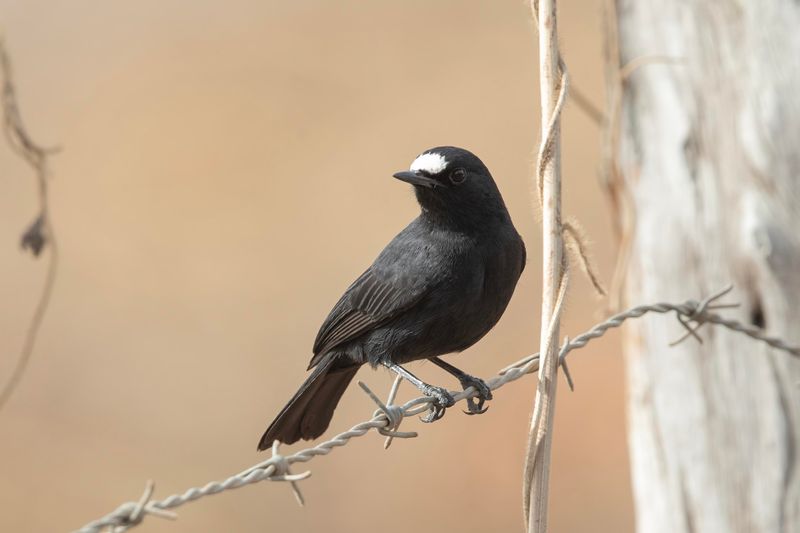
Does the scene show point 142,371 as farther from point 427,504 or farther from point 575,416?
point 575,416

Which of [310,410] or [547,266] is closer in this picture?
[547,266]

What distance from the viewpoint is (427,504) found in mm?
8594

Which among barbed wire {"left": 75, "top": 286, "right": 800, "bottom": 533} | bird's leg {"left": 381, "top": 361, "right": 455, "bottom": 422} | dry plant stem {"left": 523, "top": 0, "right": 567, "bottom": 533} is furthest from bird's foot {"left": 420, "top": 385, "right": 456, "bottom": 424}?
dry plant stem {"left": 523, "top": 0, "right": 567, "bottom": 533}

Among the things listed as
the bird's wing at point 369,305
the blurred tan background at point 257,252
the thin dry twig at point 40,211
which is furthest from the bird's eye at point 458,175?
the blurred tan background at point 257,252

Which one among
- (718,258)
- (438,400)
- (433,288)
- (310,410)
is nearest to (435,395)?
(438,400)

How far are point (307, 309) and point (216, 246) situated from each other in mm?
1291

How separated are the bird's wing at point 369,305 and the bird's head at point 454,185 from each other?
0.34 meters

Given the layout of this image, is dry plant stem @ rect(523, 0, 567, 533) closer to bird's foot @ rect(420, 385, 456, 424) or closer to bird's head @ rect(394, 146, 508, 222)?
bird's foot @ rect(420, 385, 456, 424)

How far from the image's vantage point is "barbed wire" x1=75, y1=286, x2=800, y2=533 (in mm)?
2621

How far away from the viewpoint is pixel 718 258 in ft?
14.4

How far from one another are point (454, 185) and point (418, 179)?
0.51ft

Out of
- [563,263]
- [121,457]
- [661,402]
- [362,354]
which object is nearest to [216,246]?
[121,457]

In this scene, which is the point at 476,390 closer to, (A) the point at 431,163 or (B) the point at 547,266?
(A) the point at 431,163

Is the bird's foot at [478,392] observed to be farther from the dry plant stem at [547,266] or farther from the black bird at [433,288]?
the dry plant stem at [547,266]
